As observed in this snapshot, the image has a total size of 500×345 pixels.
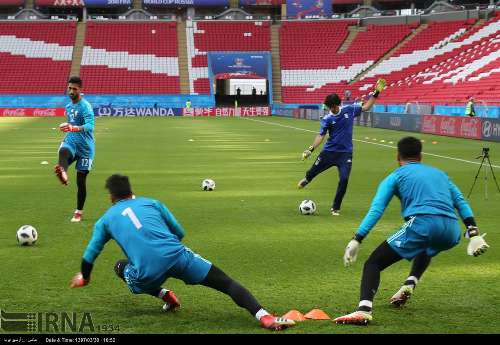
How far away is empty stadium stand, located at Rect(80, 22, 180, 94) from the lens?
2891 inches

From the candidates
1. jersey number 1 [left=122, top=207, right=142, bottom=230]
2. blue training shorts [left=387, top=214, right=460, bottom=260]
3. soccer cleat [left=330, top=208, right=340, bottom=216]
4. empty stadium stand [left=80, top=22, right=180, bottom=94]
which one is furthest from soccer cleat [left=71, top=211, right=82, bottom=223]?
empty stadium stand [left=80, top=22, right=180, bottom=94]

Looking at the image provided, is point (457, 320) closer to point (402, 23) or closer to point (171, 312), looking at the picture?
point (171, 312)

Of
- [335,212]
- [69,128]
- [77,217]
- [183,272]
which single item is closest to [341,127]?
[335,212]

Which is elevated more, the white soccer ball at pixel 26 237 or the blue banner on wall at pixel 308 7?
the blue banner on wall at pixel 308 7

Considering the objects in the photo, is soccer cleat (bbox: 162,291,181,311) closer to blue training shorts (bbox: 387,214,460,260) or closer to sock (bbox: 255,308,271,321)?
sock (bbox: 255,308,271,321)

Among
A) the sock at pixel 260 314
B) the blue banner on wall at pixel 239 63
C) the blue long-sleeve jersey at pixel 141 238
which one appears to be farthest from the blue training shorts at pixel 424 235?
the blue banner on wall at pixel 239 63

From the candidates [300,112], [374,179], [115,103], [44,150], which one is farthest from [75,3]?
[374,179]

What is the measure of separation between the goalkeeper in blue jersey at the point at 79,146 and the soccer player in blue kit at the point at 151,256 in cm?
571

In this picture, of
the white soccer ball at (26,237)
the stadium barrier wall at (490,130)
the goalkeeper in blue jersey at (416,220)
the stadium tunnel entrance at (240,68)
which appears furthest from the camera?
the stadium tunnel entrance at (240,68)

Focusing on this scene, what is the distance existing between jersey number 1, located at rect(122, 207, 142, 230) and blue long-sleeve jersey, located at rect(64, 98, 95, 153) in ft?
19.5

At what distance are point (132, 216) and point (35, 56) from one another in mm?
→ 74442

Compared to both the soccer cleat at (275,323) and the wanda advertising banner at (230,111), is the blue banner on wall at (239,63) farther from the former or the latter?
the soccer cleat at (275,323)

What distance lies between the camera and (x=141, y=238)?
6.16 m

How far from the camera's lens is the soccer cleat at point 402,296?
6.80 metres
